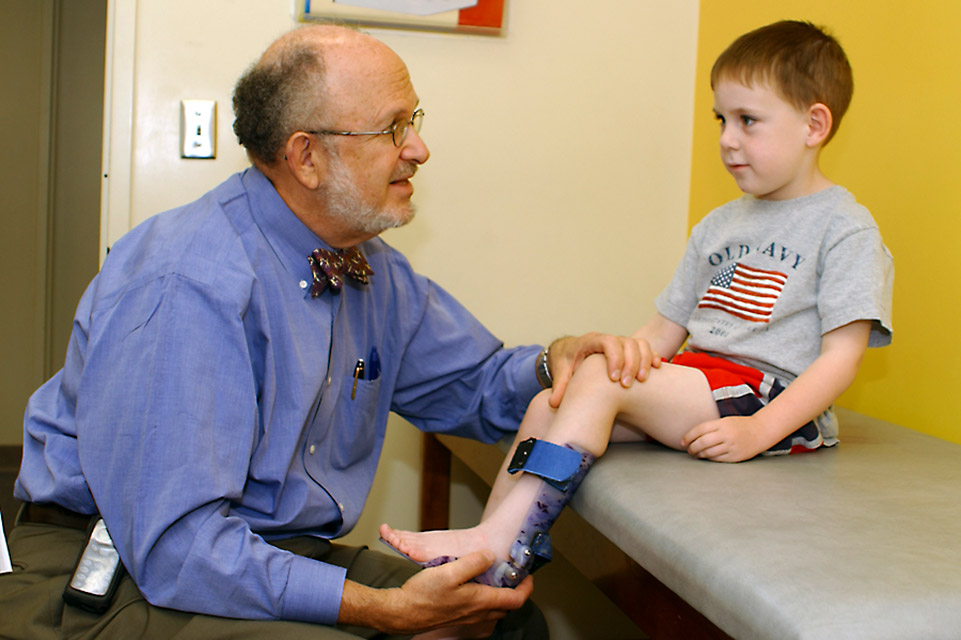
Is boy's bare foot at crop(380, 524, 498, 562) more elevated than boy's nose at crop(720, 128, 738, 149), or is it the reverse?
boy's nose at crop(720, 128, 738, 149)

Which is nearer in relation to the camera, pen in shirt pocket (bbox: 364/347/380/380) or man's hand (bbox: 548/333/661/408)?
man's hand (bbox: 548/333/661/408)

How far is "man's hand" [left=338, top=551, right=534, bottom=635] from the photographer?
1035mm

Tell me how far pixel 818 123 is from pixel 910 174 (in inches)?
13.2

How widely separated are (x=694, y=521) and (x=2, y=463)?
3495 mm

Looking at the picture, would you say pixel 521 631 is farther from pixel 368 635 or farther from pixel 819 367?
pixel 819 367

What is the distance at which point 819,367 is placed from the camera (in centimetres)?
119

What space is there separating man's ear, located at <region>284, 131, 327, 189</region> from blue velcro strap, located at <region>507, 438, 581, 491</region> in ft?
1.81

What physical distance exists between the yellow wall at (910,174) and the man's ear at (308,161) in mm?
1041

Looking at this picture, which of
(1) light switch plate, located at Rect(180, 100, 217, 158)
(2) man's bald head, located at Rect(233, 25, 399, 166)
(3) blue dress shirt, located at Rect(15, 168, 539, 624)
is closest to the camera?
(3) blue dress shirt, located at Rect(15, 168, 539, 624)

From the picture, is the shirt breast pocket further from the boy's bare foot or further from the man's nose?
the man's nose

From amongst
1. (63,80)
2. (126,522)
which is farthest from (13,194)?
(126,522)

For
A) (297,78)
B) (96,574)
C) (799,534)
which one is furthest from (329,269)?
(799,534)

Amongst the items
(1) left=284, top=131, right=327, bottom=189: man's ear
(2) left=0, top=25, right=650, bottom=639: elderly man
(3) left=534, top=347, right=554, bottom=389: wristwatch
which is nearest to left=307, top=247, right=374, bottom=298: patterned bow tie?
(2) left=0, top=25, right=650, bottom=639: elderly man

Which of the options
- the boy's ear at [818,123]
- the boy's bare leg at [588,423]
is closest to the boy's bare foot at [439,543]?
the boy's bare leg at [588,423]
